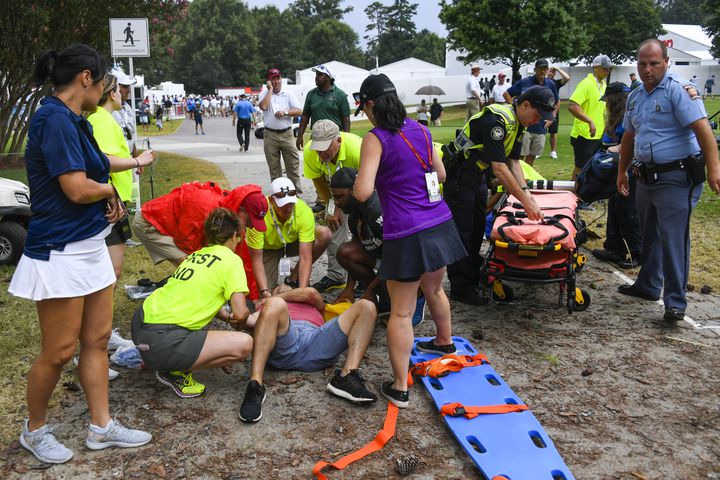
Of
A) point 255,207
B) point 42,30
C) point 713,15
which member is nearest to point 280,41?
point 713,15

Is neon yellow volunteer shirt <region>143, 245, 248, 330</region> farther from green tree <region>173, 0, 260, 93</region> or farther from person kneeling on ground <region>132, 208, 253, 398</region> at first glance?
green tree <region>173, 0, 260, 93</region>

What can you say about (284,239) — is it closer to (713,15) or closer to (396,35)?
(713,15)

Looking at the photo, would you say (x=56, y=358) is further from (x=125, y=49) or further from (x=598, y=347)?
(x=125, y=49)

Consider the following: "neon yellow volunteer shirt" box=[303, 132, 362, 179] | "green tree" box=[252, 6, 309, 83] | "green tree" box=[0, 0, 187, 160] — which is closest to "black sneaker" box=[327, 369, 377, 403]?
"neon yellow volunteer shirt" box=[303, 132, 362, 179]

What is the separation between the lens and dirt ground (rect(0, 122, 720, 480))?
10.6 feet

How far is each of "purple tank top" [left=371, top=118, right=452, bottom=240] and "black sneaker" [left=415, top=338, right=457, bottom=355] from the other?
1.10m

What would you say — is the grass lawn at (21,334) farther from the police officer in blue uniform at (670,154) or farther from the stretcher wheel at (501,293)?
the police officer in blue uniform at (670,154)

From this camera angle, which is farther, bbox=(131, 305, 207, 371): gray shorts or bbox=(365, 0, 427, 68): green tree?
bbox=(365, 0, 427, 68): green tree

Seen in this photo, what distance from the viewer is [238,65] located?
8794 cm

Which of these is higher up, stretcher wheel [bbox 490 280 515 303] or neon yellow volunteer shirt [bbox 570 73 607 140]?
neon yellow volunteer shirt [bbox 570 73 607 140]

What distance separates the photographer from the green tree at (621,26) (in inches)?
2154

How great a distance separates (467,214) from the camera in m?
5.35

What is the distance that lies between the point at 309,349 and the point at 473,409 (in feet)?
3.97

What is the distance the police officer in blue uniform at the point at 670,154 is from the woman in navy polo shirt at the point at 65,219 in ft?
12.9
